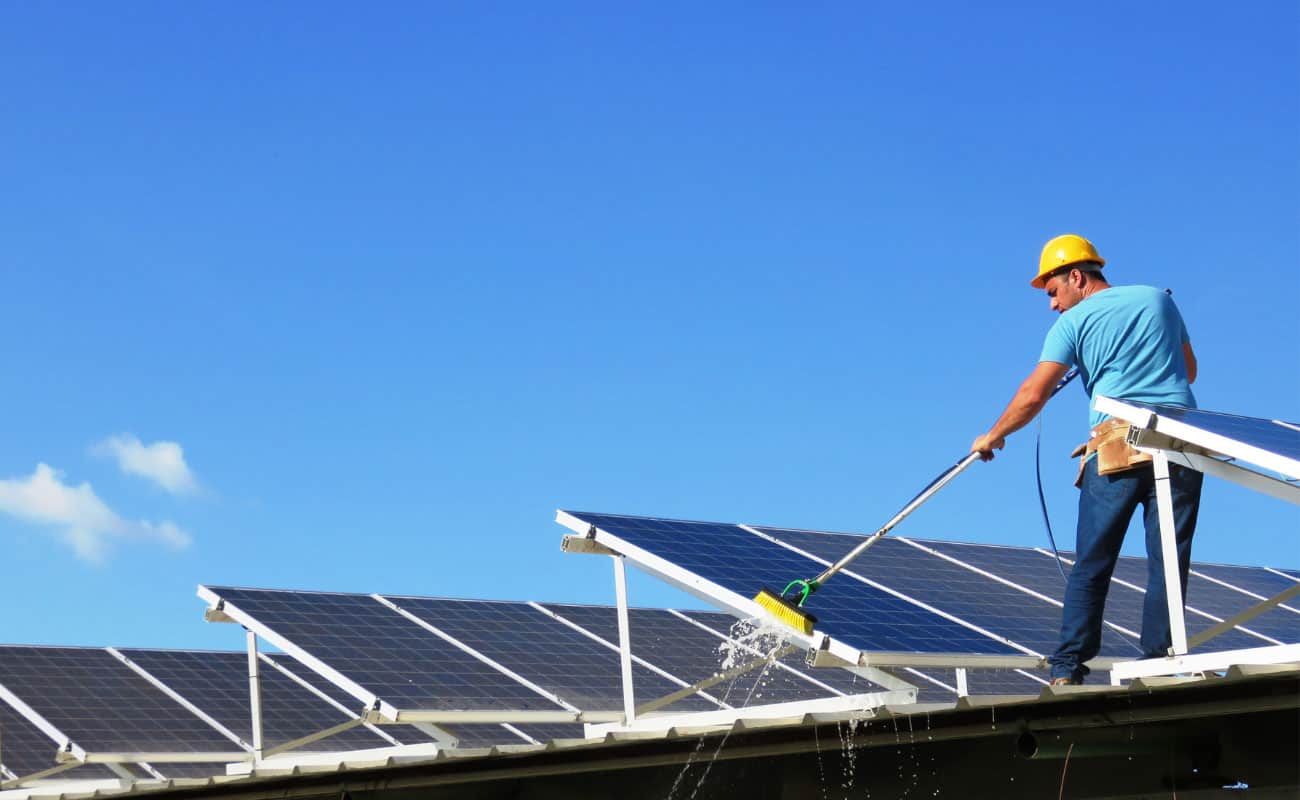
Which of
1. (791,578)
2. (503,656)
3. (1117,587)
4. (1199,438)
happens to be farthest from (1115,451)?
(503,656)

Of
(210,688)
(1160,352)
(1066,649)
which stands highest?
(210,688)

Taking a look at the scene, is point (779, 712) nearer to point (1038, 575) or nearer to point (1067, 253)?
point (1067, 253)

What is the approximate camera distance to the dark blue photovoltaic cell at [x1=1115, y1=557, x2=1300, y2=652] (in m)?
12.3

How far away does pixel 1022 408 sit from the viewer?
8359 millimetres

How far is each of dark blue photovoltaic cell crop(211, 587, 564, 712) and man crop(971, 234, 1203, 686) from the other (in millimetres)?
5014

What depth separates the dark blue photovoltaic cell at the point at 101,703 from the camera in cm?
1445

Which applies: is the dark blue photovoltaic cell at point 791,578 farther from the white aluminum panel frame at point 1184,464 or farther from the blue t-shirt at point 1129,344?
the blue t-shirt at point 1129,344

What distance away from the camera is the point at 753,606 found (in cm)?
937

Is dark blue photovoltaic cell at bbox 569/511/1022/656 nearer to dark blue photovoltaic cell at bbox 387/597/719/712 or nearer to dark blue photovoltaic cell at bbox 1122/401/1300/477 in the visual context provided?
dark blue photovoltaic cell at bbox 1122/401/1300/477

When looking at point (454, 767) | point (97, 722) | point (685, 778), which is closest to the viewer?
point (685, 778)

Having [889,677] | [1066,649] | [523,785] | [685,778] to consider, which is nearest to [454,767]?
[523,785]

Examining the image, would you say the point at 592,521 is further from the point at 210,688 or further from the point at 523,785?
the point at 210,688

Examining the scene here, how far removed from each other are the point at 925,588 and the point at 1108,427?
3029mm

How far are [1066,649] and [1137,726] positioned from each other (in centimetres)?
75
